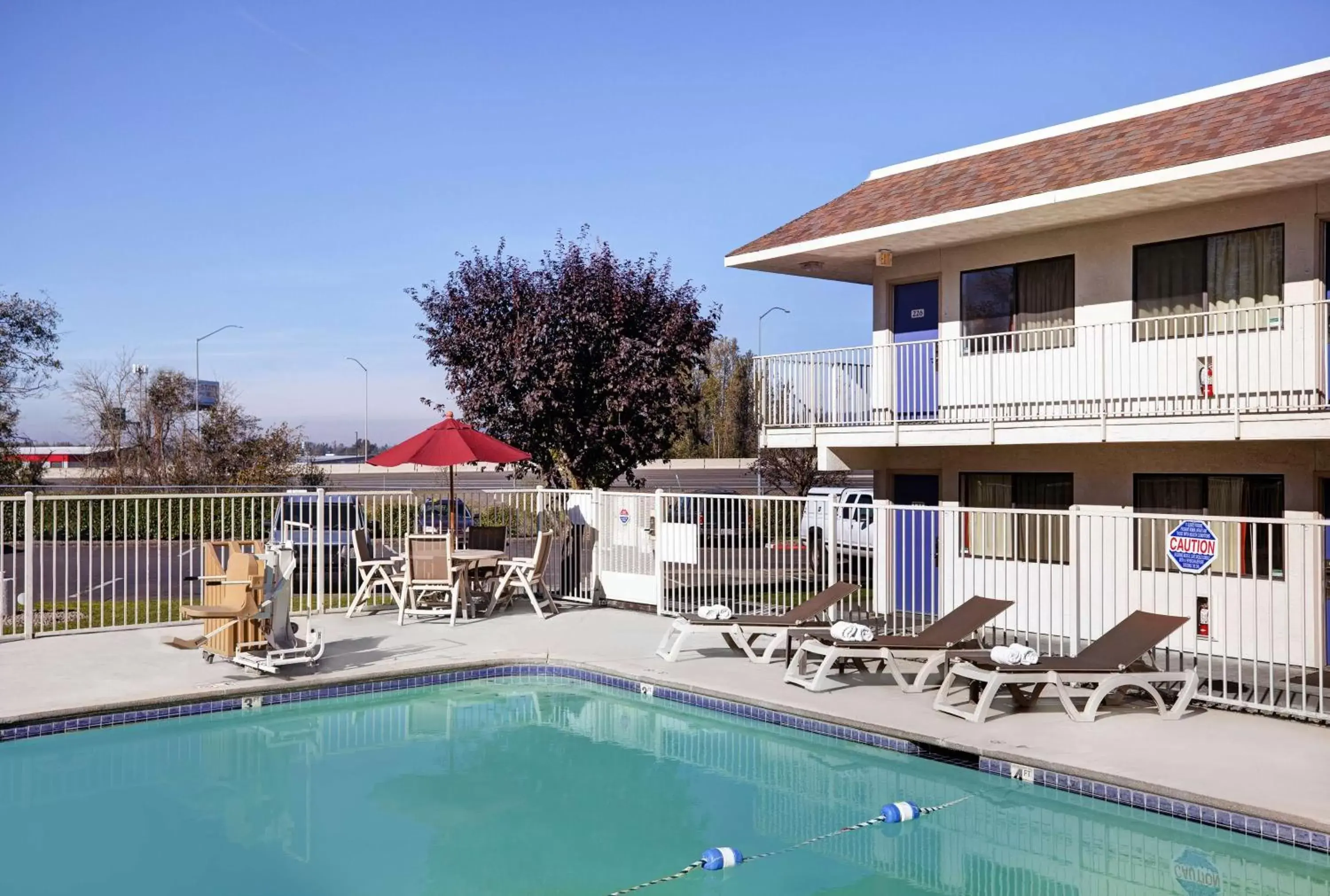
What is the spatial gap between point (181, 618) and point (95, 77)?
45.4 feet

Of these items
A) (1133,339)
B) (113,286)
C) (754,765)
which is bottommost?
(754,765)

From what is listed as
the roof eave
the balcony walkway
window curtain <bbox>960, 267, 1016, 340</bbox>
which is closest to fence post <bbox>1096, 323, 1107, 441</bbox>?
the balcony walkway

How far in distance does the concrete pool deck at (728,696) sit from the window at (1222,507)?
448 cm

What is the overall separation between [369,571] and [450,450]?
6.54 feet

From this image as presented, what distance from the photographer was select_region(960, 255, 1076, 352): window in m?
15.2

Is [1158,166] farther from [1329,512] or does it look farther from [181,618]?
[181,618]

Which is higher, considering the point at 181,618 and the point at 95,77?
the point at 95,77

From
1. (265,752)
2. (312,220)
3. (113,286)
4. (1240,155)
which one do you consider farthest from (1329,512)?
(113,286)

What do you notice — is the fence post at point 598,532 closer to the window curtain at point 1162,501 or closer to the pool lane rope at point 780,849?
the window curtain at point 1162,501

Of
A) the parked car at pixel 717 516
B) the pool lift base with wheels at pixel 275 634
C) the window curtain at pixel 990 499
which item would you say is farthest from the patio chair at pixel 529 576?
the window curtain at pixel 990 499

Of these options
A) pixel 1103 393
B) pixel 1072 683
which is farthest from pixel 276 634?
pixel 1103 393

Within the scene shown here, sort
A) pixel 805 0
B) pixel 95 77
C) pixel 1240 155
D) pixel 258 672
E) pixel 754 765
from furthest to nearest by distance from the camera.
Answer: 1. pixel 95 77
2. pixel 805 0
3. pixel 1240 155
4. pixel 258 672
5. pixel 754 765

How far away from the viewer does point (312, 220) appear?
29312 mm

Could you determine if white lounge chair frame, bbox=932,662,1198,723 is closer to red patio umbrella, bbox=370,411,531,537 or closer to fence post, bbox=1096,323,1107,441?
fence post, bbox=1096,323,1107,441
